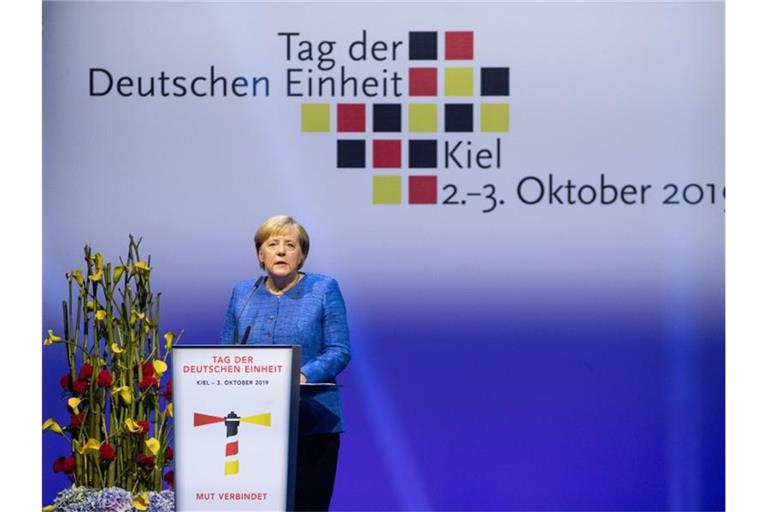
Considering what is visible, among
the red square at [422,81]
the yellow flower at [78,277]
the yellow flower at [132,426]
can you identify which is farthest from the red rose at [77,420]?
the red square at [422,81]

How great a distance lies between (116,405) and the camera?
560 cm

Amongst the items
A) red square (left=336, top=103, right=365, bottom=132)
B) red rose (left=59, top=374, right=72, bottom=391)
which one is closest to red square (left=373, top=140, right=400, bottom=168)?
red square (left=336, top=103, right=365, bottom=132)

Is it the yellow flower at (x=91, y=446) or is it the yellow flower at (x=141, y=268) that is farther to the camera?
the yellow flower at (x=141, y=268)

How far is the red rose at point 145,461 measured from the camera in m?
5.57

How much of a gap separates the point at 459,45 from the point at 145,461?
2156 mm

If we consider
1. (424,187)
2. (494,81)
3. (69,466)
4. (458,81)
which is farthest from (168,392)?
(494,81)

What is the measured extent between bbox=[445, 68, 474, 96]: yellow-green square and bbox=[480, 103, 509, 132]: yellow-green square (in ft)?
0.32

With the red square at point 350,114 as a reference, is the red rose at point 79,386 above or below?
below

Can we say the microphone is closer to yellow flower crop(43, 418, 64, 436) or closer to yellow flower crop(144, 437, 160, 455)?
yellow flower crop(144, 437, 160, 455)

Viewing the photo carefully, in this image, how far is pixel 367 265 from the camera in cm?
613

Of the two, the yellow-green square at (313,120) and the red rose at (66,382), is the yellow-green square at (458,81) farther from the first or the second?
the red rose at (66,382)

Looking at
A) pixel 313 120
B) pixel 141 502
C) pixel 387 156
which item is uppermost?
pixel 313 120

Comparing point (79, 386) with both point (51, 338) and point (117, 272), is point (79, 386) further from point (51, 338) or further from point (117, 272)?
point (117, 272)

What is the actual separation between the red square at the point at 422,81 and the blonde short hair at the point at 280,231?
2.62 feet
